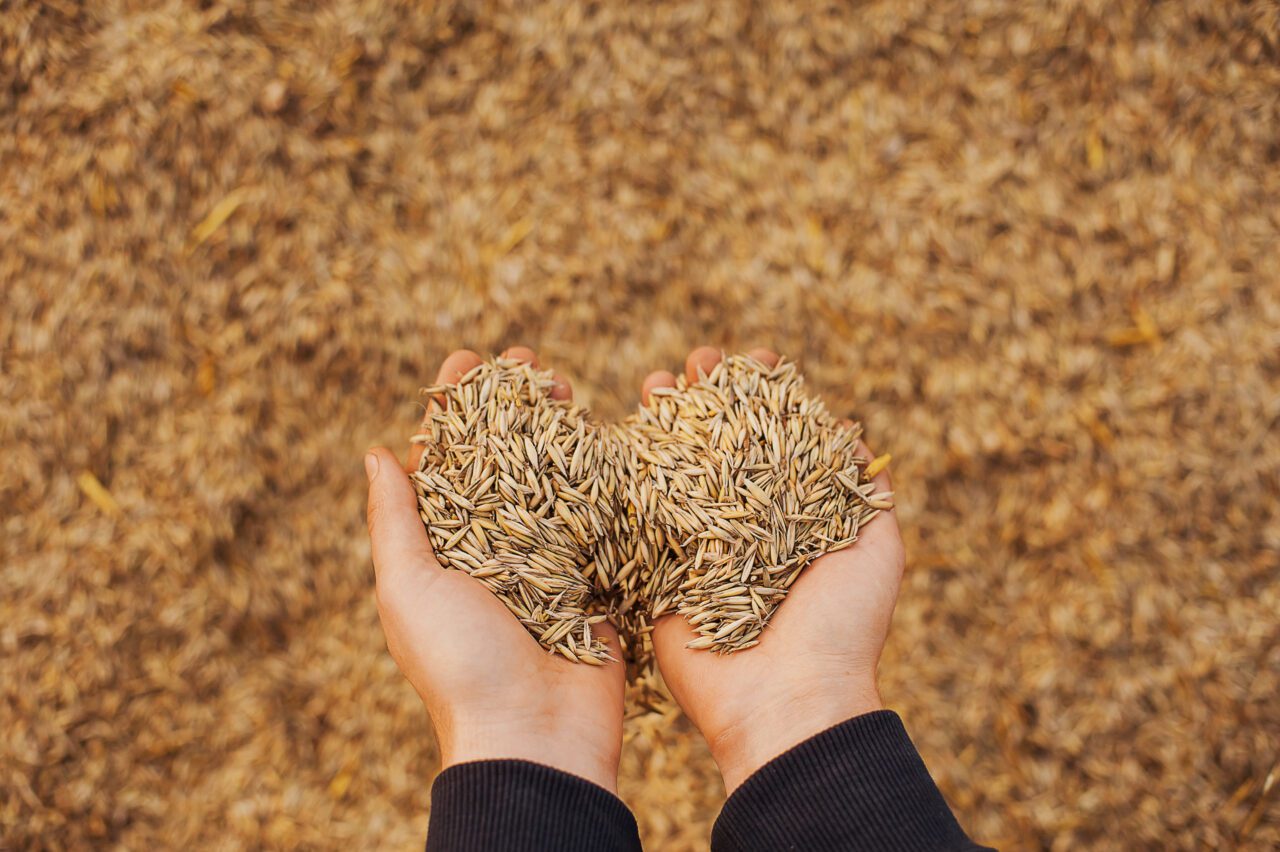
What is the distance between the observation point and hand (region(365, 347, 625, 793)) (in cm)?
194

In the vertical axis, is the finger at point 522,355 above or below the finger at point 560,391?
above

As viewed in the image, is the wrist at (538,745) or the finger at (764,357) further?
the finger at (764,357)

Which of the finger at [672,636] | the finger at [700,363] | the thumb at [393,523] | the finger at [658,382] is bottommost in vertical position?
the finger at [672,636]

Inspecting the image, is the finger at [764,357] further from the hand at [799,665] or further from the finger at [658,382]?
the hand at [799,665]

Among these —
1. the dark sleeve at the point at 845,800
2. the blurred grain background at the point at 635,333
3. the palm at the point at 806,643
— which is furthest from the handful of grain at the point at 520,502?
the blurred grain background at the point at 635,333

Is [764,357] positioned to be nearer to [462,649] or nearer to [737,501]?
[737,501]

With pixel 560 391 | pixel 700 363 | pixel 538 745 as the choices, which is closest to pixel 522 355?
pixel 560 391

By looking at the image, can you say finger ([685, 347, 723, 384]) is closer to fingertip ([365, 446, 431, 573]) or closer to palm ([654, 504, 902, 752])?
palm ([654, 504, 902, 752])

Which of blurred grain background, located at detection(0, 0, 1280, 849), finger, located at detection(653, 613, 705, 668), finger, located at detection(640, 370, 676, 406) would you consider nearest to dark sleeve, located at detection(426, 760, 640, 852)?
finger, located at detection(653, 613, 705, 668)

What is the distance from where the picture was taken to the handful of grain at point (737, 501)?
6.99 feet

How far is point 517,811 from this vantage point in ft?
5.95

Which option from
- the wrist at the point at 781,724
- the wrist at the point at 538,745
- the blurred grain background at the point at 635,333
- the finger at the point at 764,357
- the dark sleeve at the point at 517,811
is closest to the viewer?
the dark sleeve at the point at 517,811

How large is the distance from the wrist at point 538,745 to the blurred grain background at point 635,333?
72 cm

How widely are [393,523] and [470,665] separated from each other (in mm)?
358
